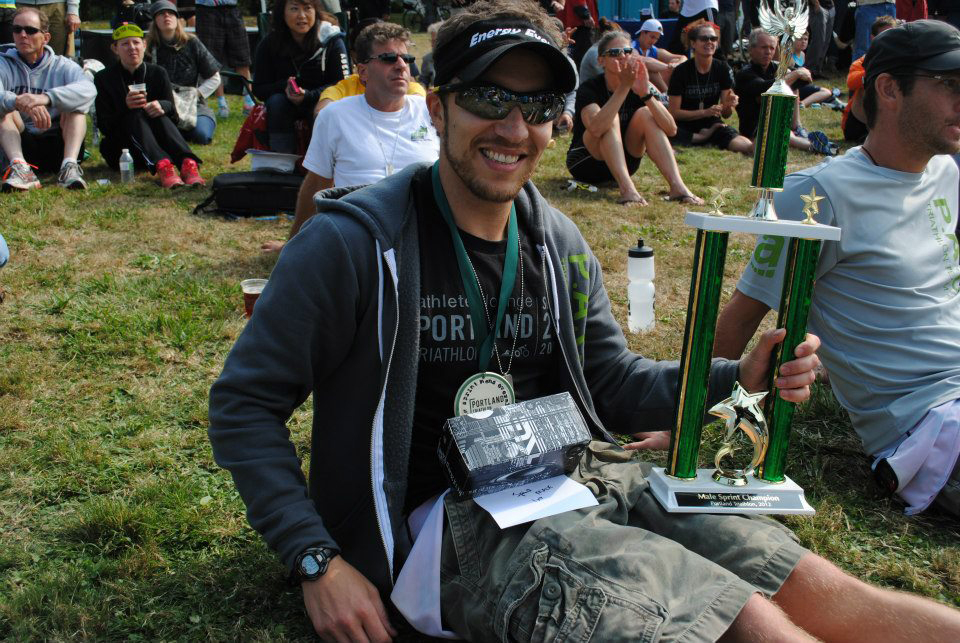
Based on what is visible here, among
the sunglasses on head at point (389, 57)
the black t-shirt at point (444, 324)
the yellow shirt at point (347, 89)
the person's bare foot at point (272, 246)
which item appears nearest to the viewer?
the black t-shirt at point (444, 324)

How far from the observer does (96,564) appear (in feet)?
9.06

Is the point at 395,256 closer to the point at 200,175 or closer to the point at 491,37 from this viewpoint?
the point at 491,37

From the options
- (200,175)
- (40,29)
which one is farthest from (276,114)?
(40,29)

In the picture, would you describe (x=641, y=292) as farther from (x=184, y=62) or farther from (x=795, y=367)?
(x=184, y=62)

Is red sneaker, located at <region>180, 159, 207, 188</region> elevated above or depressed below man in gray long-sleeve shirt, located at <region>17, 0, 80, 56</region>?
below

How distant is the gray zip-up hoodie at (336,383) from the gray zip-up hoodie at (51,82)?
7.48 meters

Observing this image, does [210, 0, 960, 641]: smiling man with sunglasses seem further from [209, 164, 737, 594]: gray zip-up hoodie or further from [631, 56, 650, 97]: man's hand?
[631, 56, 650, 97]: man's hand

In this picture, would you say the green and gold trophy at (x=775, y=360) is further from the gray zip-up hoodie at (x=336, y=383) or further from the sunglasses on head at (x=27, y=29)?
the sunglasses on head at (x=27, y=29)

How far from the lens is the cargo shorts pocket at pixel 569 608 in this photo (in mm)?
1803

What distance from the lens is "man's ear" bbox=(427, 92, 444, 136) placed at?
2418mm

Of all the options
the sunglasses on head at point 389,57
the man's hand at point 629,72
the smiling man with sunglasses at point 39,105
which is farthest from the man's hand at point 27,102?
the man's hand at point 629,72

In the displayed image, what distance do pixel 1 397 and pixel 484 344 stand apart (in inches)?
107

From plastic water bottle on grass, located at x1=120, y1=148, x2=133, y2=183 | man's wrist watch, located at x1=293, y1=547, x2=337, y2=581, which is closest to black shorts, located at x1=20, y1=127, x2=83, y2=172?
plastic water bottle on grass, located at x1=120, y1=148, x2=133, y2=183

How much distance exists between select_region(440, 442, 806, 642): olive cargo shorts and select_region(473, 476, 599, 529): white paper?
0.03 meters
